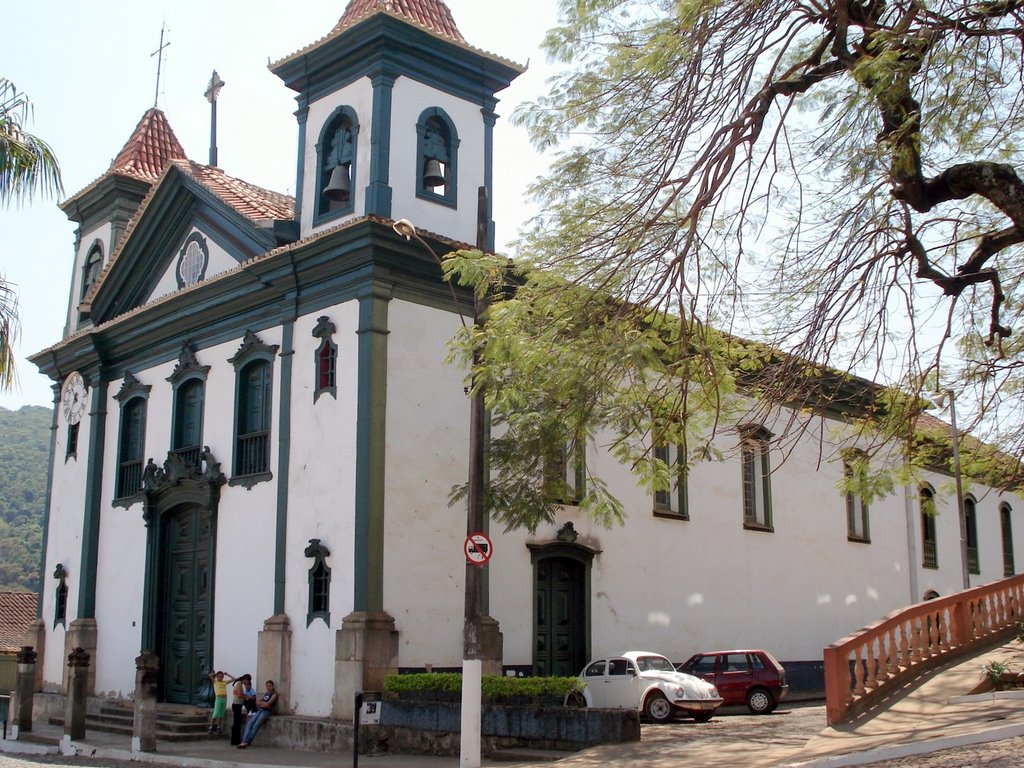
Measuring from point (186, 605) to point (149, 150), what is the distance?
493 inches

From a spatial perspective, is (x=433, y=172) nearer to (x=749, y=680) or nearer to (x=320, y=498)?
(x=320, y=498)

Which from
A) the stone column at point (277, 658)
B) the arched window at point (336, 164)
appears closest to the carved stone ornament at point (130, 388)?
the arched window at point (336, 164)

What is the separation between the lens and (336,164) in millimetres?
23047

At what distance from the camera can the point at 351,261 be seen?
21.3 metres

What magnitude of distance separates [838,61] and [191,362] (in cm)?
1576

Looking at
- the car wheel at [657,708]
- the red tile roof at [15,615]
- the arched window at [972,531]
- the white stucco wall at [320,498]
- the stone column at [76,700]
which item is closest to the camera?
the white stucco wall at [320,498]

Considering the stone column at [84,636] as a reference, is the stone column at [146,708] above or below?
below

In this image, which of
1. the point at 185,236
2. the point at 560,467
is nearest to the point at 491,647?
the point at 560,467

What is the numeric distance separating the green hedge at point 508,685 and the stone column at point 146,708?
15.1 ft

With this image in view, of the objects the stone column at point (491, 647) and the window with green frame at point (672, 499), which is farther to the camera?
the window with green frame at point (672, 499)

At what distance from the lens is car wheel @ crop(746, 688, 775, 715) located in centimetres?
2358

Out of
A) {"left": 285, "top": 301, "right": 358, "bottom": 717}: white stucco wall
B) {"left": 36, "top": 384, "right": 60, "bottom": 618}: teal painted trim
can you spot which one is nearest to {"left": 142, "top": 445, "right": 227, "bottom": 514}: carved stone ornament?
{"left": 285, "top": 301, "right": 358, "bottom": 717}: white stucco wall

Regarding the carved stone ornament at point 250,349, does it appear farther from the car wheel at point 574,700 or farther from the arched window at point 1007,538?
the arched window at point 1007,538

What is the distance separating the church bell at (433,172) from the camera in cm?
2248
